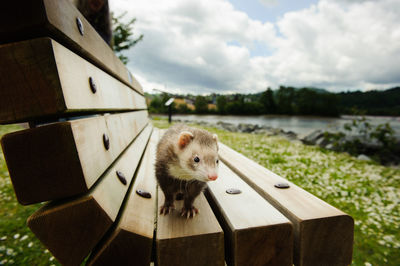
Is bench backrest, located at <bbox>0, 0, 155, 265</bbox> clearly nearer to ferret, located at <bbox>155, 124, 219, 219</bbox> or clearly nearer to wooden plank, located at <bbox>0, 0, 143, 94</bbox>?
wooden plank, located at <bbox>0, 0, 143, 94</bbox>

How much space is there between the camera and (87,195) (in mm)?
1085

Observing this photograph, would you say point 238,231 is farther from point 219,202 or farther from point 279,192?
point 279,192

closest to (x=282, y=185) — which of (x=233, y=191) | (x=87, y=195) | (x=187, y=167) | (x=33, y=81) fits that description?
(x=233, y=191)

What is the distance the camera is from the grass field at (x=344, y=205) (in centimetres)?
283

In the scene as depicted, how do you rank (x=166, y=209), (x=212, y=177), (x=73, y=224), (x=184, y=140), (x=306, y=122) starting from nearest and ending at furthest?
(x=73, y=224) → (x=212, y=177) → (x=166, y=209) → (x=184, y=140) → (x=306, y=122)

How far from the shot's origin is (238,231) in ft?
4.08

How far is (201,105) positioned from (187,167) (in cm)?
4234

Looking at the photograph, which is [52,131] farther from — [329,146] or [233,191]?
[329,146]

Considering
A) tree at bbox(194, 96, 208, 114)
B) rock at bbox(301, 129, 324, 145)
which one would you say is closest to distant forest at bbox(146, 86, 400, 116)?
tree at bbox(194, 96, 208, 114)

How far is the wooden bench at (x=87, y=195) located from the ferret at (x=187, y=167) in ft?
0.45

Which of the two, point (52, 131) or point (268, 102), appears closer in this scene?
point (52, 131)

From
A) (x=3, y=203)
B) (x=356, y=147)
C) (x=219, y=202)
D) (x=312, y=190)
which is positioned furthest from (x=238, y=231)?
(x=356, y=147)

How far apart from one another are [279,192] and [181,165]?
2.79ft

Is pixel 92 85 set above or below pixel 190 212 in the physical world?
above
